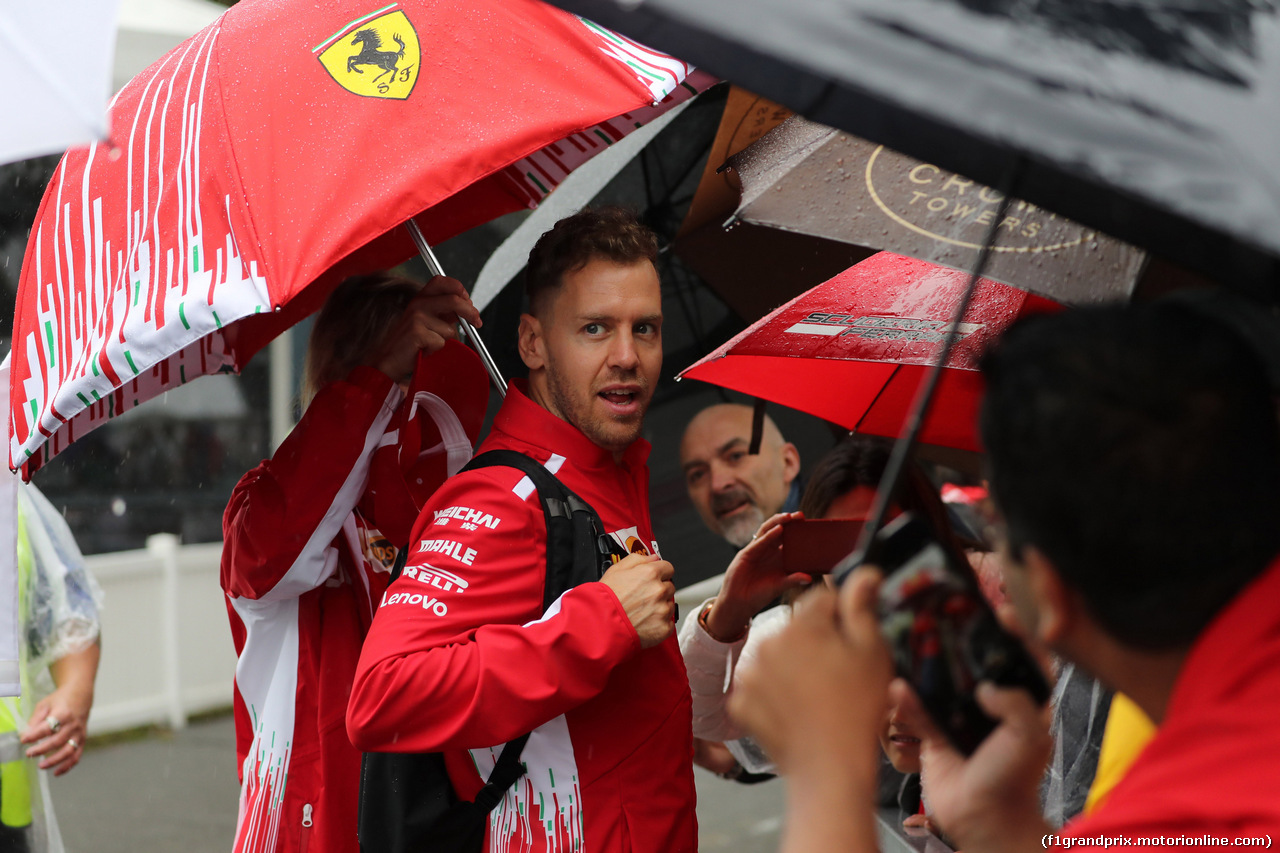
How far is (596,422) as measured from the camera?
7.88 feet

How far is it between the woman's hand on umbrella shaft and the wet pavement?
4.60 meters

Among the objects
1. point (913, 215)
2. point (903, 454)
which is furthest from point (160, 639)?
point (903, 454)

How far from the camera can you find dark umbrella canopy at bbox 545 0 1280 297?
0.97 metres

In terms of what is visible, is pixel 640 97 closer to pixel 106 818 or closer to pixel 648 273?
pixel 648 273

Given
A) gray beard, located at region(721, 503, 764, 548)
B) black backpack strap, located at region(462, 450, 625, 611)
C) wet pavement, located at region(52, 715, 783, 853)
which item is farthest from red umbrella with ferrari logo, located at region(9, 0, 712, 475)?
wet pavement, located at region(52, 715, 783, 853)

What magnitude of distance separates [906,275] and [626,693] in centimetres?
125

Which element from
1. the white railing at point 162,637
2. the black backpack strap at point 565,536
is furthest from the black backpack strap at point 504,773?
the white railing at point 162,637

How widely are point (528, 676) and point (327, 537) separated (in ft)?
2.58

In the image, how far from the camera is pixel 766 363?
3.25 m

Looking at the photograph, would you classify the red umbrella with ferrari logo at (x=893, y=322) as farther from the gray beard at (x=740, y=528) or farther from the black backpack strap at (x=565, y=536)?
the gray beard at (x=740, y=528)

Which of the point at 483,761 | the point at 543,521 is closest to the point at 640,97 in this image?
the point at 543,521

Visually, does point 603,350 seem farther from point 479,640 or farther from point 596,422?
point 479,640

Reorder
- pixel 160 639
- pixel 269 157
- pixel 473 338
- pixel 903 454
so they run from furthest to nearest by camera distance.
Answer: pixel 160 639 < pixel 473 338 < pixel 269 157 < pixel 903 454

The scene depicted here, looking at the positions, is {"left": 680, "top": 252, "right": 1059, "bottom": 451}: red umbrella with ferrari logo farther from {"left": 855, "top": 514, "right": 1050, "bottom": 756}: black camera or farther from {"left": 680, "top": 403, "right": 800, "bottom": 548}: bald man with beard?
{"left": 855, "top": 514, "right": 1050, "bottom": 756}: black camera
